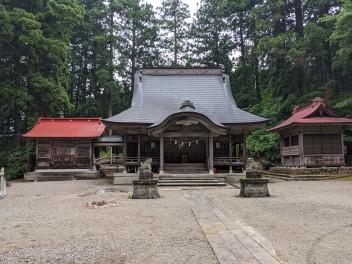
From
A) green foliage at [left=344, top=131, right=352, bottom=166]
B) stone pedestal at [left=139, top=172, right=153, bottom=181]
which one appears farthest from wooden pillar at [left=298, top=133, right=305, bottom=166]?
stone pedestal at [left=139, top=172, right=153, bottom=181]

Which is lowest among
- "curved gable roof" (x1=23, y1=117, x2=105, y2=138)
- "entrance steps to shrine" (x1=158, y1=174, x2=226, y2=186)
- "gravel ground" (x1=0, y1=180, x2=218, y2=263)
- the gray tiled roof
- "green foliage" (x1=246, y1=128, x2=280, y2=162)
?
"gravel ground" (x1=0, y1=180, x2=218, y2=263)

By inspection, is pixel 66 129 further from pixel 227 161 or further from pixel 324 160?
pixel 324 160

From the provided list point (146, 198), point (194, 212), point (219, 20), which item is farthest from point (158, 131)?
point (219, 20)

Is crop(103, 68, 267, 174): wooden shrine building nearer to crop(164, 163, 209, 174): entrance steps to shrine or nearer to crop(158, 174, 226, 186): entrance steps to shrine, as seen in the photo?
crop(164, 163, 209, 174): entrance steps to shrine

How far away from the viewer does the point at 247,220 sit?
6613 millimetres

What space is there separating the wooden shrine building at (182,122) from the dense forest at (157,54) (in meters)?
6.14

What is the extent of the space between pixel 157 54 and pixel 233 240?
34.5m

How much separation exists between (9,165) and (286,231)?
22638 millimetres

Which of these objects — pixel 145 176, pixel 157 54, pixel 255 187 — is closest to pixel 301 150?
pixel 255 187

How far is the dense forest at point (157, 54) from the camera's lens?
78.7ft

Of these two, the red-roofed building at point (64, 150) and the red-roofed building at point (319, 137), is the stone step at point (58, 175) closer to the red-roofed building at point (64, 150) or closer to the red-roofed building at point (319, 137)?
the red-roofed building at point (64, 150)

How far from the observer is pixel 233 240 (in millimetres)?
4941

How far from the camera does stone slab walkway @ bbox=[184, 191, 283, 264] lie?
4092 millimetres

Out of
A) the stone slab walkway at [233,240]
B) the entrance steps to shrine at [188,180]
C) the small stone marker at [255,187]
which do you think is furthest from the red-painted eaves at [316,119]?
the stone slab walkway at [233,240]
